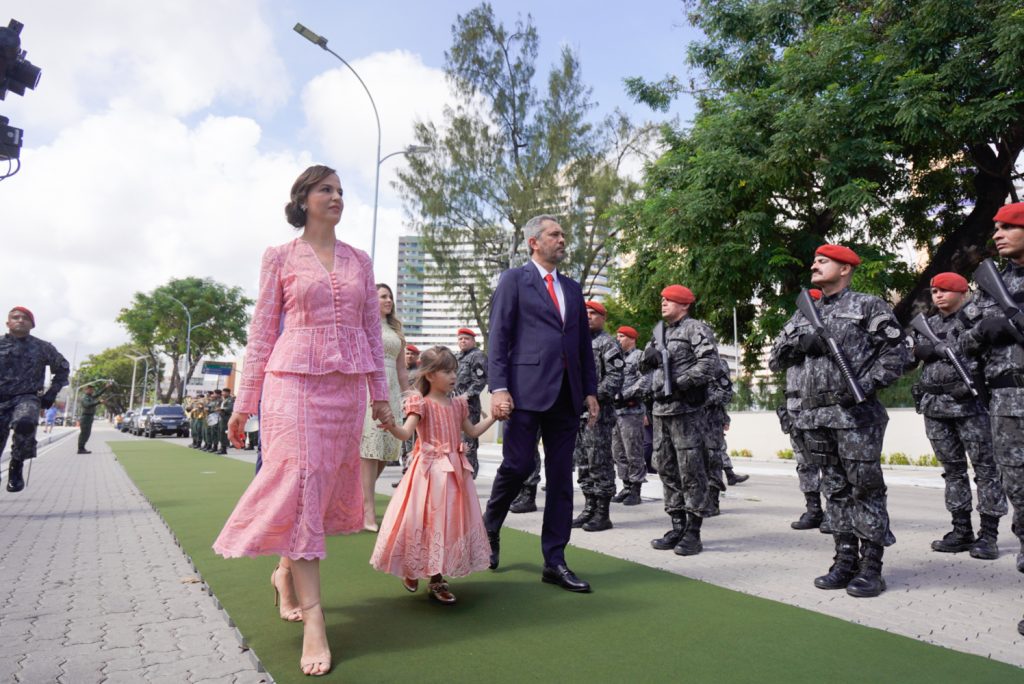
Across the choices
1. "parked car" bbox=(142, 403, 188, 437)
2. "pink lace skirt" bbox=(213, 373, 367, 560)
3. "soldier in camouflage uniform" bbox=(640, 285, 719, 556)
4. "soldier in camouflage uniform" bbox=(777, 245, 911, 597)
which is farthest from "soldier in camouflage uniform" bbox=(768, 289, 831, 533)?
"parked car" bbox=(142, 403, 188, 437)

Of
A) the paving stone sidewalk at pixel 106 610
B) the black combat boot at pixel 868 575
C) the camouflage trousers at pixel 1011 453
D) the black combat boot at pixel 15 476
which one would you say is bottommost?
the paving stone sidewalk at pixel 106 610

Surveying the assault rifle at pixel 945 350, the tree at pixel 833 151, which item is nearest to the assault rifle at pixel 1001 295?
the assault rifle at pixel 945 350

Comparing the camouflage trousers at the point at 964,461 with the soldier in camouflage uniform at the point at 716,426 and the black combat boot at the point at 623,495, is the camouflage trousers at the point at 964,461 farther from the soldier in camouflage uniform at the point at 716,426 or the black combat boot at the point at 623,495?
the black combat boot at the point at 623,495

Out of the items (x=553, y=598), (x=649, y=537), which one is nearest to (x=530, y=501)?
(x=649, y=537)

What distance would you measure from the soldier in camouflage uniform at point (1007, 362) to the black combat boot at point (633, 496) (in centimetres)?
486

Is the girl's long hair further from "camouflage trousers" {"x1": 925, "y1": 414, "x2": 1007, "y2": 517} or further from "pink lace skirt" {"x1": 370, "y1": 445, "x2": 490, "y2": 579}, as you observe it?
"camouflage trousers" {"x1": 925, "y1": 414, "x2": 1007, "y2": 517}

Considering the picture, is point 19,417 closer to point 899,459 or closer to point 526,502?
point 526,502

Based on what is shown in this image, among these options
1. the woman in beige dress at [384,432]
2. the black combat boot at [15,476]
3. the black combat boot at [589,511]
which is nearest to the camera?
the woman in beige dress at [384,432]

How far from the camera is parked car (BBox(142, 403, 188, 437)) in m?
36.7

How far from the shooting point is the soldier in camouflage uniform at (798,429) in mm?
4805

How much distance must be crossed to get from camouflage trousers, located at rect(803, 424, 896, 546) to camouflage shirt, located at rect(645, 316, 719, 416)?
1044 millimetres

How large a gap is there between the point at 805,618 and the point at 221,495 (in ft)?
25.4

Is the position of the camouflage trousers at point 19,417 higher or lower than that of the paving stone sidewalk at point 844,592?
higher

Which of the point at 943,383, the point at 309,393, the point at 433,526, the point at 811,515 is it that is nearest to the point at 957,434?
the point at 943,383
